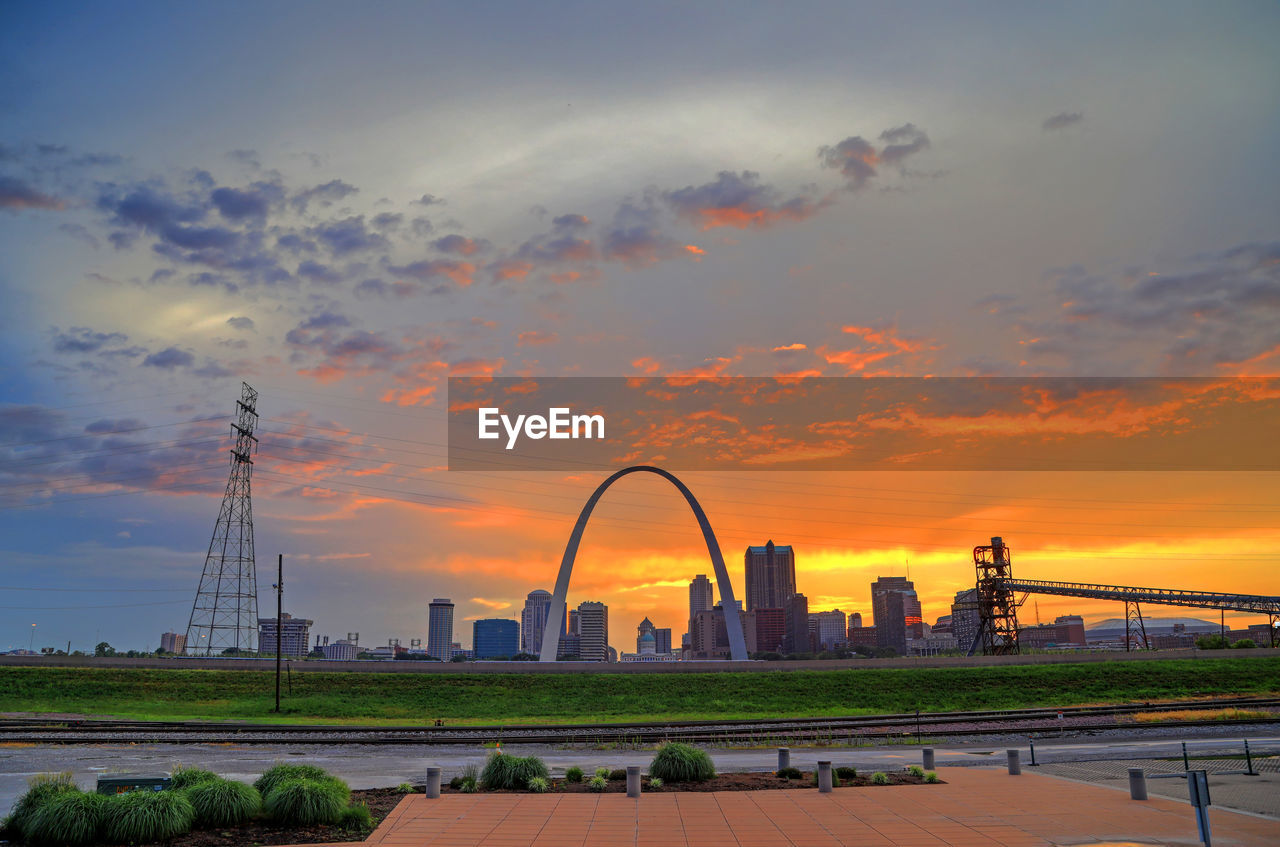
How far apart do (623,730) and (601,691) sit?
2214cm

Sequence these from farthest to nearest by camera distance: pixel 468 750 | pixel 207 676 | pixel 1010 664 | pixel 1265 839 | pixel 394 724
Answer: pixel 1010 664, pixel 207 676, pixel 394 724, pixel 468 750, pixel 1265 839

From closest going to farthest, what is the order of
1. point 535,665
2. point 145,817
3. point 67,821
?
point 67,821, point 145,817, point 535,665

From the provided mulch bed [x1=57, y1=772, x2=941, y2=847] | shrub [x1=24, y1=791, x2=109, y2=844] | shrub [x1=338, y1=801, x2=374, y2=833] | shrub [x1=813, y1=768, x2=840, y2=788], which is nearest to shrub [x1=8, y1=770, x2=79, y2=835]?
shrub [x1=24, y1=791, x2=109, y2=844]

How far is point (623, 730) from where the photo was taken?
37.8 metres

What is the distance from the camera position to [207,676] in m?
63.3

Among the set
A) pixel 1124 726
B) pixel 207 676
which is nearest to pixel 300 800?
pixel 1124 726

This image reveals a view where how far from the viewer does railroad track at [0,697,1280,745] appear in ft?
109

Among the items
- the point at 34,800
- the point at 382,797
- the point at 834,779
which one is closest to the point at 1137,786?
the point at 834,779

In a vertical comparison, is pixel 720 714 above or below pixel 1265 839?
below

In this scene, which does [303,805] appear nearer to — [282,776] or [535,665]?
[282,776]

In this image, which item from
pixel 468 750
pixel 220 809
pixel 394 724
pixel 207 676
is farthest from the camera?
pixel 207 676

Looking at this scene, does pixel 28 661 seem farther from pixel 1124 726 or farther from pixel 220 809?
pixel 1124 726

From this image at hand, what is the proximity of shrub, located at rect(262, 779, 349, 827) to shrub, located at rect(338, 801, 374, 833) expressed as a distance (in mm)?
123

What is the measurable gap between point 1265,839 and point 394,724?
37.3 m
